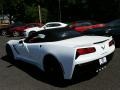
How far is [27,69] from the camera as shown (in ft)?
29.7

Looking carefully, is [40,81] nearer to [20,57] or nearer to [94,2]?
[20,57]

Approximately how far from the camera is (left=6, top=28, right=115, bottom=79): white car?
21.9ft

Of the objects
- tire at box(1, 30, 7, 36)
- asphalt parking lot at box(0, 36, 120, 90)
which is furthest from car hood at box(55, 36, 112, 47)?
tire at box(1, 30, 7, 36)

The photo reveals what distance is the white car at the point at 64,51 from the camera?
667cm

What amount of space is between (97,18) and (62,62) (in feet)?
118

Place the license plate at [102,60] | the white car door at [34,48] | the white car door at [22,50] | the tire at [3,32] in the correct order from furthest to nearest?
the tire at [3,32] < the white car door at [22,50] < the white car door at [34,48] < the license plate at [102,60]

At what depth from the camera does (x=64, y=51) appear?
6875 millimetres

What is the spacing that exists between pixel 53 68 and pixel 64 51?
69cm

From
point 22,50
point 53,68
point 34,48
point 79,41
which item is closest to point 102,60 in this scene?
point 79,41

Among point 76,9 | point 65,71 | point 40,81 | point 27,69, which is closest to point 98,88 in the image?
point 65,71

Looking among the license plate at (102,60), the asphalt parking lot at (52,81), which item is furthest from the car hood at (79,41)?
the asphalt parking lot at (52,81)

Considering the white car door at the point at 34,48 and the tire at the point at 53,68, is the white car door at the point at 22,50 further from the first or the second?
the tire at the point at 53,68

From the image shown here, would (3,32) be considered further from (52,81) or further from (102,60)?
(102,60)

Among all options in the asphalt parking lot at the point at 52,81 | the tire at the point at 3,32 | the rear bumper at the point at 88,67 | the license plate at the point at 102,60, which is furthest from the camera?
the tire at the point at 3,32
